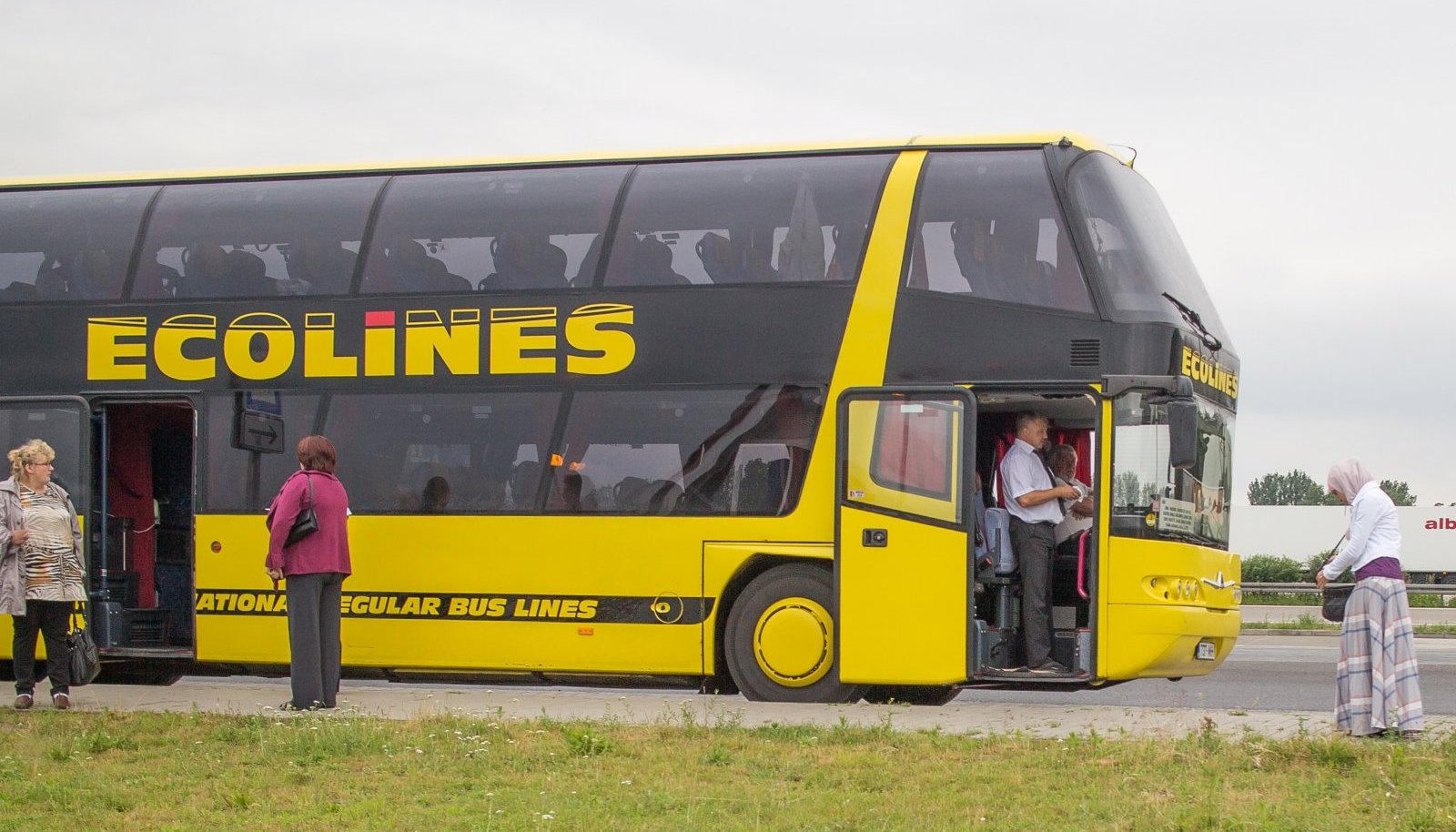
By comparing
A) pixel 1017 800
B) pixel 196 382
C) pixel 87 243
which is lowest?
pixel 1017 800

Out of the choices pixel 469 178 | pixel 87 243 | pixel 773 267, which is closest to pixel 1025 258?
pixel 773 267

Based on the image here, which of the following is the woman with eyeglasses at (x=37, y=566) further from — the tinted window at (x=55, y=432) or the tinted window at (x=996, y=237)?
the tinted window at (x=996, y=237)

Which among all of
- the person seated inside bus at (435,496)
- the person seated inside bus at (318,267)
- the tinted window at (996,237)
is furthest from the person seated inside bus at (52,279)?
the tinted window at (996,237)

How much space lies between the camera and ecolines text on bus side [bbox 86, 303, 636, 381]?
12.4 metres

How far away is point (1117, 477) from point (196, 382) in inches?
267

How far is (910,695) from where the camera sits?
12570mm

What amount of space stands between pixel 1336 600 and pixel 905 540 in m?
2.71

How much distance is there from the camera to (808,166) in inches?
492

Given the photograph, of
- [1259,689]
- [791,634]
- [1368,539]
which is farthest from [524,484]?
[1259,689]

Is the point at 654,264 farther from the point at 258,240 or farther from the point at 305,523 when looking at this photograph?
the point at 258,240

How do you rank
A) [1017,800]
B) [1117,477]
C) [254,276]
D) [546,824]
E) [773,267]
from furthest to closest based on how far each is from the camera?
[254,276] → [773,267] → [1117,477] → [1017,800] → [546,824]

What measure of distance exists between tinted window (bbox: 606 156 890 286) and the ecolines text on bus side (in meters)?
0.48

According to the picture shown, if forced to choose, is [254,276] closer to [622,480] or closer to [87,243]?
[87,243]

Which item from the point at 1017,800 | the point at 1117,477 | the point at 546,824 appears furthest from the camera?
the point at 1117,477
